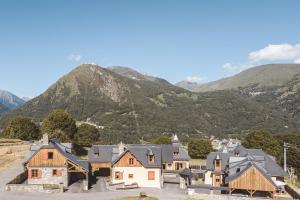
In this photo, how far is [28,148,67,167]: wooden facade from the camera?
7150 cm

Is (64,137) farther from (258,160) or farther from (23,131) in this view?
(258,160)

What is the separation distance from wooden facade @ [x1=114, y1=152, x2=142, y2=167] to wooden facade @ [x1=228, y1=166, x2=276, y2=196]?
19.4m

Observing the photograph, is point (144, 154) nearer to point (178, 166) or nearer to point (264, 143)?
point (178, 166)

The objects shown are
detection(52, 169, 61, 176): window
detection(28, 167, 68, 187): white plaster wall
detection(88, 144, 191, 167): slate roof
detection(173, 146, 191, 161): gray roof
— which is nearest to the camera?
detection(28, 167, 68, 187): white plaster wall

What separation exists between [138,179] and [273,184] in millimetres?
24650

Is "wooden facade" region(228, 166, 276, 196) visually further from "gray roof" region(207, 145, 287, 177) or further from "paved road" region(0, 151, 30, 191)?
"paved road" region(0, 151, 30, 191)

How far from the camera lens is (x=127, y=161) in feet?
250

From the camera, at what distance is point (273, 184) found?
63.2m

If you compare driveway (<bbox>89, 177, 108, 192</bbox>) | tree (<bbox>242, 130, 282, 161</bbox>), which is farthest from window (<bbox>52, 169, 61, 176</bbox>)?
tree (<bbox>242, 130, 282, 161</bbox>)

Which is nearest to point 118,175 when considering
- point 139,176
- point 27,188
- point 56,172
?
point 139,176

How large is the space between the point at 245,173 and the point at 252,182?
5.67 feet

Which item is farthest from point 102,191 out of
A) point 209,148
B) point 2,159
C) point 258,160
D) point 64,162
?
point 209,148

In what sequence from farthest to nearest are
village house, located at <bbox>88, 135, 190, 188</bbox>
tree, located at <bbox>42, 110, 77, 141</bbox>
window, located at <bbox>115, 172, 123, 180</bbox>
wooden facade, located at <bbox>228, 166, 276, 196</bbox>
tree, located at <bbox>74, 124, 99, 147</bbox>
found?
1. tree, located at <bbox>74, 124, 99, 147</bbox>
2. tree, located at <bbox>42, 110, 77, 141</bbox>
3. window, located at <bbox>115, 172, 123, 180</bbox>
4. village house, located at <bbox>88, 135, 190, 188</bbox>
5. wooden facade, located at <bbox>228, 166, 276, 196</bbox>

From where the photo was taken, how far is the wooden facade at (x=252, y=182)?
63406mm
